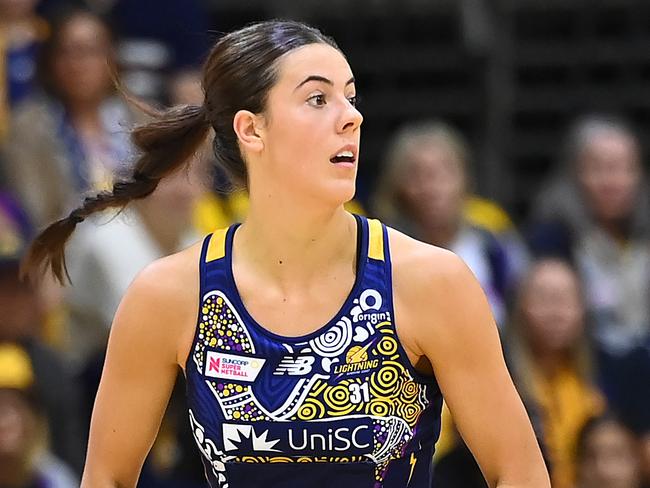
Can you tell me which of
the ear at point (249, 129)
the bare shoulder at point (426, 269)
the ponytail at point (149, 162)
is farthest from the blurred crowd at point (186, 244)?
the ear at point (249, 129)

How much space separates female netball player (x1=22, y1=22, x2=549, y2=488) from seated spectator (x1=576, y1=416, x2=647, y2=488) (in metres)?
2.49

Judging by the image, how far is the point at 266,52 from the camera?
2998mm

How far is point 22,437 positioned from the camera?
509 cm

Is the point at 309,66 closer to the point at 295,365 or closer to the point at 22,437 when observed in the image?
the point at 295,365

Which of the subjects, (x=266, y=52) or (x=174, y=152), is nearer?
(x=266, y=52)

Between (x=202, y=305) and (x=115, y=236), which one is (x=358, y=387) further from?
(x=115, y=236)

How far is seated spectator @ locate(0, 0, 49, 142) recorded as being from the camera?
6145 mm

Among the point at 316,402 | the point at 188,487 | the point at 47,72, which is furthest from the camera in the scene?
the point at 47,72

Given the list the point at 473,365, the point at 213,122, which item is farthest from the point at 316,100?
the point at 473,365

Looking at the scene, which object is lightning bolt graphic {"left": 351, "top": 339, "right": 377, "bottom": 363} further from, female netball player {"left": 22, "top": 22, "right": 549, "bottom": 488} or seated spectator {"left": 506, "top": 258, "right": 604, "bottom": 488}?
seated spectator {"left": 506, "top": 258, "right": 604, "bottom": 488}

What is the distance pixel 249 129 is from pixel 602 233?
375cm

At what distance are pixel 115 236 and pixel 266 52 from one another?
2.87 meters

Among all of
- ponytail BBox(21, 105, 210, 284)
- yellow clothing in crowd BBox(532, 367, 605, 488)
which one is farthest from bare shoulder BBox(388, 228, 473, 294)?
yellow clothing in crowd BBox(532, 367, 605, 488)

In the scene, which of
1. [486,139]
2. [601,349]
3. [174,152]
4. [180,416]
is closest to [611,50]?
[486,139]
